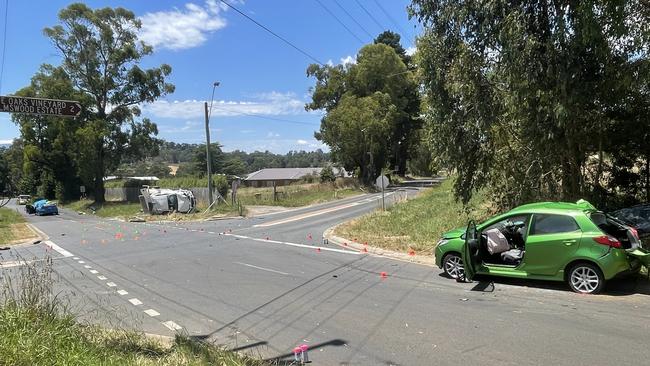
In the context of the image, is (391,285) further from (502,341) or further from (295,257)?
(295,257)

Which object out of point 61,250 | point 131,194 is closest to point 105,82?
point 131,194

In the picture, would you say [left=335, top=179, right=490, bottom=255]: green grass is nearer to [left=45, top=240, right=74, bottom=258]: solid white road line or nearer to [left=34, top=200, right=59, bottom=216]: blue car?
[left=45, top=240, right=74, bottom=258]: solid white road line

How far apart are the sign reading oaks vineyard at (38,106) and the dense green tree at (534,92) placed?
9056mm

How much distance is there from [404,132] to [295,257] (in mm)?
62865

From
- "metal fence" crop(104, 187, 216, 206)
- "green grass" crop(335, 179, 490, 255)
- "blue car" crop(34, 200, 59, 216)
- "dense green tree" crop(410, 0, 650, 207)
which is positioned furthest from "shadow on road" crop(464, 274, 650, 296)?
"blue car" crop(34, 200, 59, 216)

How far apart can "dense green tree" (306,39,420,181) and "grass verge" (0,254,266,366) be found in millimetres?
56731

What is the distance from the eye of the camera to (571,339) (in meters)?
6.48

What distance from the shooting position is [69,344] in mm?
5516

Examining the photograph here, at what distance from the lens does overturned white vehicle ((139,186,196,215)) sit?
3966 centimetres

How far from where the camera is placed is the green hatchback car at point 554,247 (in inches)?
344

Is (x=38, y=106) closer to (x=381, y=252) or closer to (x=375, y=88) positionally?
(x=381, y=252)

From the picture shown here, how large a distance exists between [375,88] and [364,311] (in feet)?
203

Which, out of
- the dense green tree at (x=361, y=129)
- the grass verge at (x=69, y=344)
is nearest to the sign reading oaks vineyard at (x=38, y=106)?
the grass verge at (x=69, y=344)

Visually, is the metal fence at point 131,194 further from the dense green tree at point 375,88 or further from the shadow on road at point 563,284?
the shadow on road at point 563,284
